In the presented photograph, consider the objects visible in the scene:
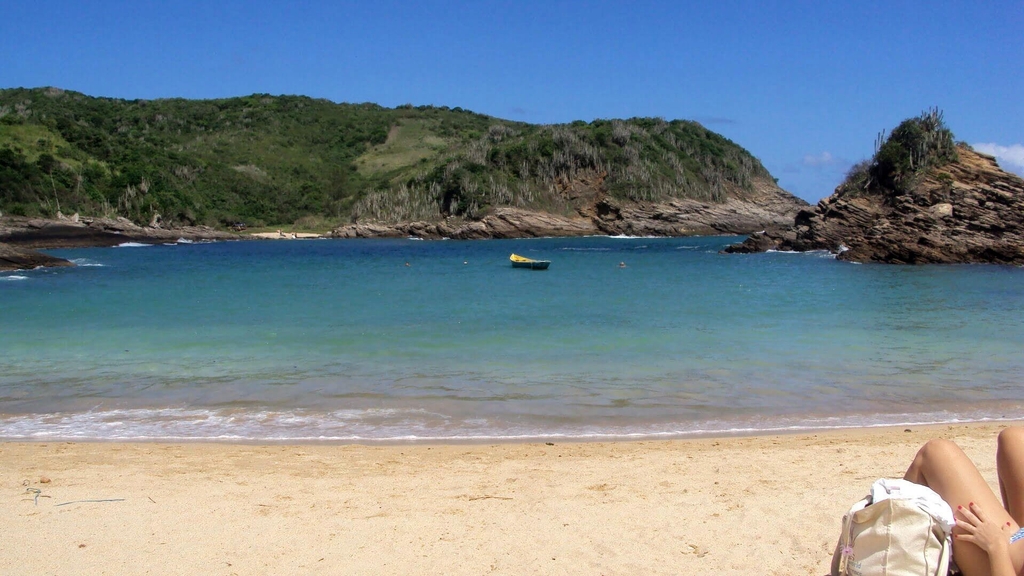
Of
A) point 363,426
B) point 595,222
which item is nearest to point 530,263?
point 363,426

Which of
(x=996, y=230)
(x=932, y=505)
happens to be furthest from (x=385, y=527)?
(x=996, y=230)

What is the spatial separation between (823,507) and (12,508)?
6187 millimetres

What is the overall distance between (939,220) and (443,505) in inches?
1756

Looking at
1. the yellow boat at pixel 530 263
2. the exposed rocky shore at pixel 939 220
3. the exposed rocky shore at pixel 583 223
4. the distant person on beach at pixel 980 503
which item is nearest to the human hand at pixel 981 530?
the distant person on beach at pixel 980 503

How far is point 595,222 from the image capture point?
356 ft

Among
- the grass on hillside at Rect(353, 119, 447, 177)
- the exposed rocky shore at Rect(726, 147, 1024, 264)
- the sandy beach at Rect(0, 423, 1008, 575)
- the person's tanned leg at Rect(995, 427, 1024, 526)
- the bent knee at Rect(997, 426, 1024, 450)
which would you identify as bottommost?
the sandy beach at Rect(0, 423, 1008, 575)

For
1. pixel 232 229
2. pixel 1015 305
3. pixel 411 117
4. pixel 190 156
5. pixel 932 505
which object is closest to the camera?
pixel 932 505

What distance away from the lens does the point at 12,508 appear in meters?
5.87

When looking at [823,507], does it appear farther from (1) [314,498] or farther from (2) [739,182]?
(2) [739,182]

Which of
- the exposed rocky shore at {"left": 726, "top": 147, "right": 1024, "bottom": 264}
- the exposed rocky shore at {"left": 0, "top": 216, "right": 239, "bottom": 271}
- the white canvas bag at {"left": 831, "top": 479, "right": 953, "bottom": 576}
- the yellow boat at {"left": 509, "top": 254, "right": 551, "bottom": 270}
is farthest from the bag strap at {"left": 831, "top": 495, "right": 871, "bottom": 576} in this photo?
the exposed rocky shore at {"left": 0, "top": 216, "right": 239, "bottom": 271}

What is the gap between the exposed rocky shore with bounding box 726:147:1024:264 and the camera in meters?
39.9

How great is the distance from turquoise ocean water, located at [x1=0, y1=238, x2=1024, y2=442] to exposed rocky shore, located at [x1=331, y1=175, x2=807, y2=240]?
73602 millimetres

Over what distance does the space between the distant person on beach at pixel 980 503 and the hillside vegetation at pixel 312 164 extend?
91165 mm

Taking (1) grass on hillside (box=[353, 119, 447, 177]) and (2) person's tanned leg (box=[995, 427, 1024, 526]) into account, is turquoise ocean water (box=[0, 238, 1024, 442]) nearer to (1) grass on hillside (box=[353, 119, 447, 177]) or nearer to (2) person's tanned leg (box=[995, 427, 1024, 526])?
(2) person's tanned leg (box=[995, 427, 1024, 526])
